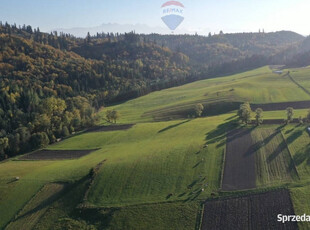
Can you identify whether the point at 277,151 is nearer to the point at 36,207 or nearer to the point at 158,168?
the point at 158,168

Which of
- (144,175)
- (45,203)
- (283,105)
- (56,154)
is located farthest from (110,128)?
(283,105)

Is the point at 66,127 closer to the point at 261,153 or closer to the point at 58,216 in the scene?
the point at 58,216

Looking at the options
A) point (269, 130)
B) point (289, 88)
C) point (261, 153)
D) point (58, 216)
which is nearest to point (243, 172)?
point (261, 153)

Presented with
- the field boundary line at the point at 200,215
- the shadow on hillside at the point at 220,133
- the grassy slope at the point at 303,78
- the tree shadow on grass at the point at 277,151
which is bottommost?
the field boundary line at the point at 200,215

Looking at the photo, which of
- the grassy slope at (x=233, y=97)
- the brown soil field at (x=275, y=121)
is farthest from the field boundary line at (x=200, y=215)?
the grassy slope at (x=233, y=97)

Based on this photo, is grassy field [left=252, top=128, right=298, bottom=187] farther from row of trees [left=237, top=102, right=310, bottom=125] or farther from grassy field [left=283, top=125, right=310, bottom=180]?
row of trees [left=237, top=102, right=310, bottom=125]

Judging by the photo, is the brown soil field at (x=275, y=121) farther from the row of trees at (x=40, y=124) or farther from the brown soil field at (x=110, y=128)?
the row of trees at (x=40, y=124)
